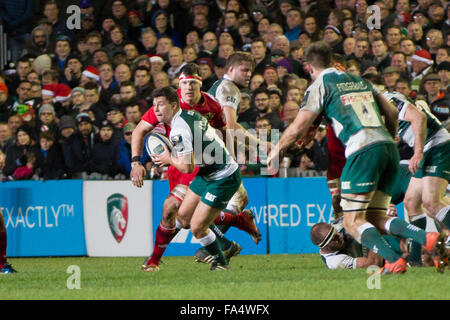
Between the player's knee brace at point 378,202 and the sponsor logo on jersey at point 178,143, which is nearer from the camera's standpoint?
the player's knee brace at point 378,202

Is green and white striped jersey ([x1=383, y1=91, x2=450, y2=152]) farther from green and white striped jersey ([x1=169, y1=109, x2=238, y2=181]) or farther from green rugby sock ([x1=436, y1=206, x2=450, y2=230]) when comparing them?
green and white striped jersey ([x1=169, y1=109, x2=238, y2=181])

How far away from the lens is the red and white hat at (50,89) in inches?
667

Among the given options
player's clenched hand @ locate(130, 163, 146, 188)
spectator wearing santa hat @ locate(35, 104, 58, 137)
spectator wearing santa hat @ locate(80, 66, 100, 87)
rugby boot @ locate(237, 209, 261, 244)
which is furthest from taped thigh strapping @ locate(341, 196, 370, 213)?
spectator wearing santa hat @ locate(80, 66, 100, 87)

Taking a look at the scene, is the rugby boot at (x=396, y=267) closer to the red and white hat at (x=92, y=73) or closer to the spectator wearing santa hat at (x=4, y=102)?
the red and white hat at (x=92, y=73)

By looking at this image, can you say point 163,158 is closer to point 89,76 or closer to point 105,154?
point 105,154

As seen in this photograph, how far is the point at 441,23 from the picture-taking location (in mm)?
15453

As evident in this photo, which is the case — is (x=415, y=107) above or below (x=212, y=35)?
below

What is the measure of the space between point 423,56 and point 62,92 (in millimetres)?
6673

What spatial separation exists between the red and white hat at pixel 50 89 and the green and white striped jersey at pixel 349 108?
9.40 m

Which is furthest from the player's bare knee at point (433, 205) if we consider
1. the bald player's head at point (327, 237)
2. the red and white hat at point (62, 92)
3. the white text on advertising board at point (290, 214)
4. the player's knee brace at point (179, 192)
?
the red and white hat at point (62, 92)

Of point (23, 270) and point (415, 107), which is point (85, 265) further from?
point (415, 107)
